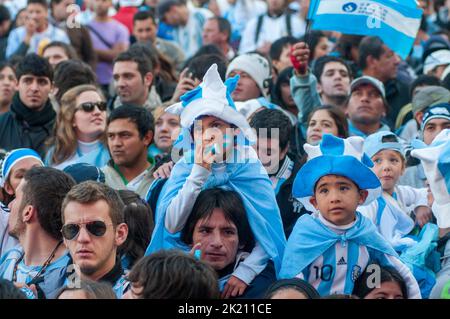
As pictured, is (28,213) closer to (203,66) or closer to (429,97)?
(203,66)

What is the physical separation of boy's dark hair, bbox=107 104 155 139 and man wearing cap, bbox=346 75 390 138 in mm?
1932

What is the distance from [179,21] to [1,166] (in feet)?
22.0

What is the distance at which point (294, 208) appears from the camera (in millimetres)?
8555

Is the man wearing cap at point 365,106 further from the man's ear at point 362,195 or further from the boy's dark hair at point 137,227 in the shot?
the boy's dark hair at point 137,227

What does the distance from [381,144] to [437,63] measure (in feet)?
12.4

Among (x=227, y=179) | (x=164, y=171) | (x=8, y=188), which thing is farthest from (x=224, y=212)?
(x=8, y=188)

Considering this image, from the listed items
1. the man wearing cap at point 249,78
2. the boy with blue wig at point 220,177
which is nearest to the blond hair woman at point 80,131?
the man wearing cap at point 249,78

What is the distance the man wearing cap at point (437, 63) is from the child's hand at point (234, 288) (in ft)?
18.5

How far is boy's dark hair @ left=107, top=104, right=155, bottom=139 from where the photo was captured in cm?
930

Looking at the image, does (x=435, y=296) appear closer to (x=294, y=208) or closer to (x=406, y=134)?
(x=294, y=208)

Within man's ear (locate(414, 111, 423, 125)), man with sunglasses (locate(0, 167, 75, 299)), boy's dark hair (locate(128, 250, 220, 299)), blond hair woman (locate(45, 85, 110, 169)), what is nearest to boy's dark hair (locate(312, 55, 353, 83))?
man's ear (locate(414, 111, 423, 125))

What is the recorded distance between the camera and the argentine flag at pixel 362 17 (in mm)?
9797

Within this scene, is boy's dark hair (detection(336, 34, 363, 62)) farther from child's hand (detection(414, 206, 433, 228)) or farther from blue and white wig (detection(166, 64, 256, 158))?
blue and white wig (detection(166, 64, 256, 158))
